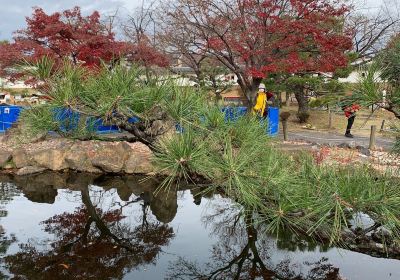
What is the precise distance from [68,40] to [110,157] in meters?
4.24

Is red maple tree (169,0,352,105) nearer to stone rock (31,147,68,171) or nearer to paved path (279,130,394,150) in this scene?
paved path (279,130,394,150)

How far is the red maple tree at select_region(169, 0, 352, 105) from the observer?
10703 millimetres

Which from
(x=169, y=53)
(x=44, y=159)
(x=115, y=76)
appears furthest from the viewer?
(x=169, y=53)

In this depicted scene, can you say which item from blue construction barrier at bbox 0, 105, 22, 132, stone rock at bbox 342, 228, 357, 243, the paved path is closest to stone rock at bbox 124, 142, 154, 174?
blue construction barrier at bbox 0, 105, 22, 132

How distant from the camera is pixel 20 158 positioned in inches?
343

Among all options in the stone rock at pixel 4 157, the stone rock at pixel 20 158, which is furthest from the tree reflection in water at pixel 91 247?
the stone rock at pixel 4 157

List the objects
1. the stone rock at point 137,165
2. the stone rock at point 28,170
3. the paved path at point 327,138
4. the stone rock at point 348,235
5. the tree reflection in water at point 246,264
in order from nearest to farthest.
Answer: the stone rock at point 348,235 < the tree reflection in water at point 246,264 < the stone rock at point 28,170 < the stone rock at point 137,165 < the paved path at point 327,138

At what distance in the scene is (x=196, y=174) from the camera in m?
2.96

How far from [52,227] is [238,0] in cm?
806

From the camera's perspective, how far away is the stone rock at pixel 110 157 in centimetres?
845

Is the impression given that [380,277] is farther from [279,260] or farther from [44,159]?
[44,159]

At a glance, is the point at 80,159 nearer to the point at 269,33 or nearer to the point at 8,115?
the point at 8,115

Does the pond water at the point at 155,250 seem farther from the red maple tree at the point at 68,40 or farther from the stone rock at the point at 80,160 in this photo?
the red maple tree at the point at 68,40

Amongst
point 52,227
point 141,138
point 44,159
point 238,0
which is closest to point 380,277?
point 141,138
